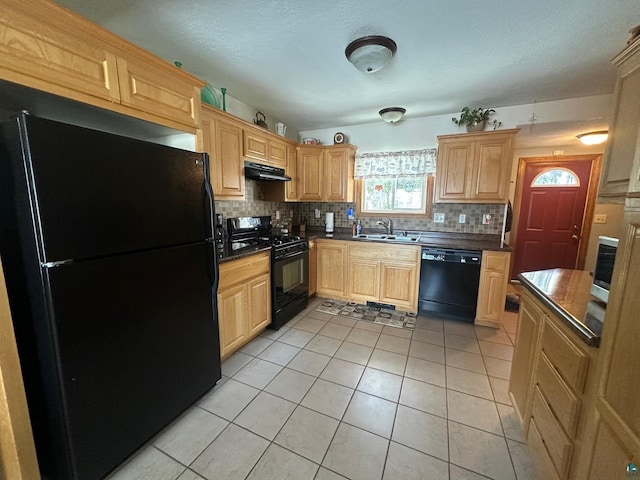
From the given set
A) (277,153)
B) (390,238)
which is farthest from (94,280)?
(390,238)

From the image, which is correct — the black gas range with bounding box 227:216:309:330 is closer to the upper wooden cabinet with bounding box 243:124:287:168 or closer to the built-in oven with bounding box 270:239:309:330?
the built-in oven with bounding box 270:239:309:330

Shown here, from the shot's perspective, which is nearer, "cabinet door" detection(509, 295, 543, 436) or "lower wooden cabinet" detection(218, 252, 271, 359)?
"cabinet door" detection(509, 295, 543, 436)

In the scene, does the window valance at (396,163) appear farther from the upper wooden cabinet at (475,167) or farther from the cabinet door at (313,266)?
the cabinet door at (313,266)

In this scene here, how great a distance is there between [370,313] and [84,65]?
3138 millimetres

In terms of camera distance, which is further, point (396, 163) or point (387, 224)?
point (387, 224)

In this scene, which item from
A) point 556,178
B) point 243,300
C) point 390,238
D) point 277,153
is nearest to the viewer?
point 243,300

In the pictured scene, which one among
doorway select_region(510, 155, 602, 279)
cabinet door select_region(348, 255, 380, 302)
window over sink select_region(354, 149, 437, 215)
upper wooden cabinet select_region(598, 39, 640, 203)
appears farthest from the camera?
doorway select_region(510, 155, 602, 279)

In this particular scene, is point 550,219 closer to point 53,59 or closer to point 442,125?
point 442,125

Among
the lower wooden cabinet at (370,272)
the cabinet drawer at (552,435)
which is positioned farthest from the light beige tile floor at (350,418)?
the lower wooden cabinet at (370,272)

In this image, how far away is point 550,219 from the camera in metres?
4.03

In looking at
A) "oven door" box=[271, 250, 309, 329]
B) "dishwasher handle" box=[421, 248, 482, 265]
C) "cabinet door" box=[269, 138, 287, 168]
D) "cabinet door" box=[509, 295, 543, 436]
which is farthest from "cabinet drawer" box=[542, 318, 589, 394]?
"cabinet door" box=[269, 138, 287, 168]

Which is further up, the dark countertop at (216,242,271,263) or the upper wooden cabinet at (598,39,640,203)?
the upper wooden cabinet at (598,39,640,203)

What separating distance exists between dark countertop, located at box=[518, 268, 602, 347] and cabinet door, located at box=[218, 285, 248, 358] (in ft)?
6.72

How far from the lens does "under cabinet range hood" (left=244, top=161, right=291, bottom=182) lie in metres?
2.62
